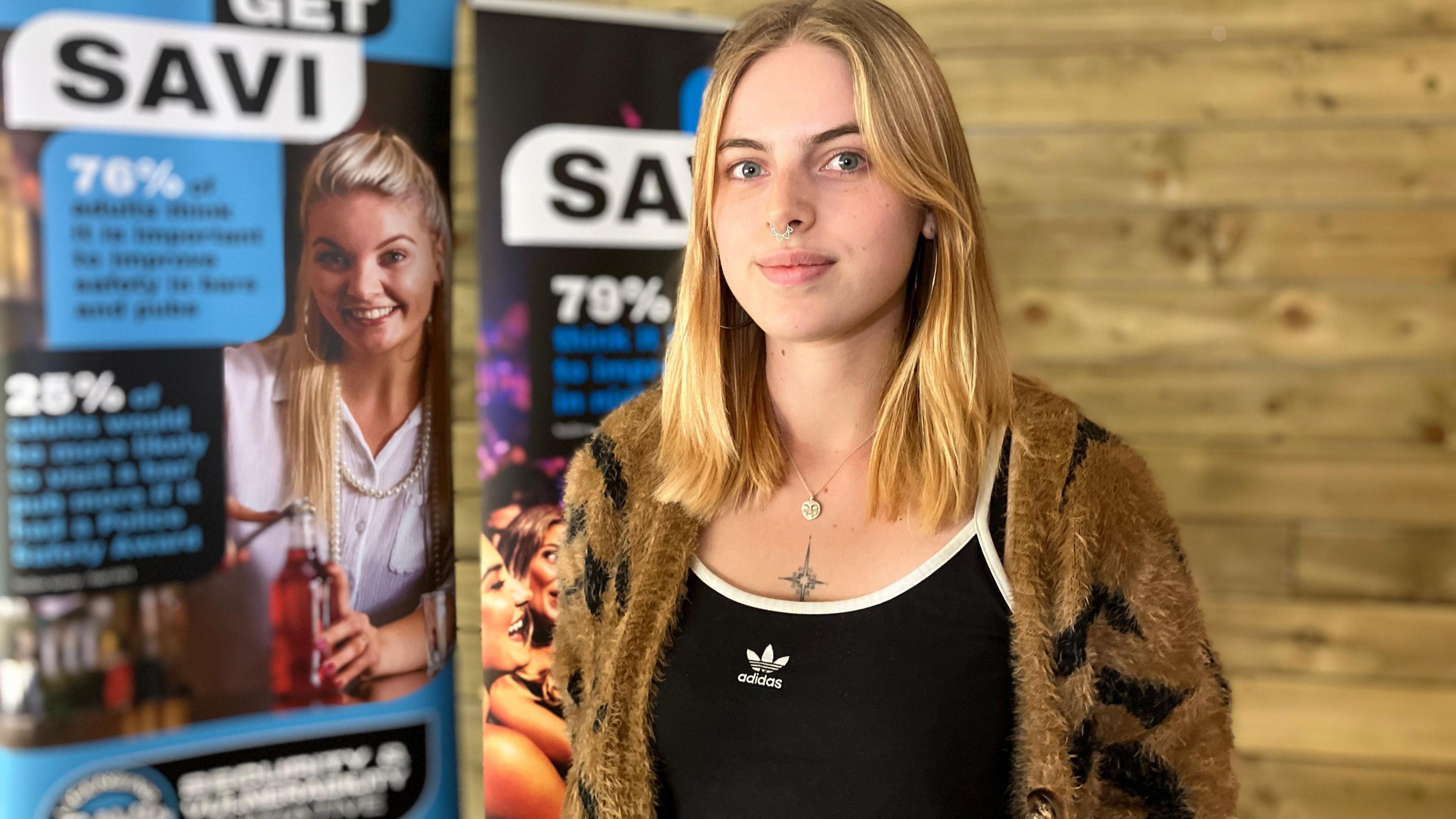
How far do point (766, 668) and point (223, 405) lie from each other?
3.64 ft

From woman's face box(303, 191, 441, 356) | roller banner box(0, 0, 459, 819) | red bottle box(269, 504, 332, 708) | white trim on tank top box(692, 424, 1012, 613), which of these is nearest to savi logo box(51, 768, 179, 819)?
roller banner box(0, 0, 459, 819)

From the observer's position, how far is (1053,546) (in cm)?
103

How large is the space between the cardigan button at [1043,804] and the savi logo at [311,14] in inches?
61.4

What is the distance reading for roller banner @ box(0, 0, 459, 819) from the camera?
5.24ft

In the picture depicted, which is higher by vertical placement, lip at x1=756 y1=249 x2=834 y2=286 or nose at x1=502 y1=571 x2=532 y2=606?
lip at x1=756 y1=249 x2=834 y2=286

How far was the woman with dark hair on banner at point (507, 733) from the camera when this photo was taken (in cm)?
191

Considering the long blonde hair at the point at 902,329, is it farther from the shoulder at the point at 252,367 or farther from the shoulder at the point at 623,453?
the shoulder at the point at 252,367

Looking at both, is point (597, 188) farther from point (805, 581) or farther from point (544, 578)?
point (805, 581)

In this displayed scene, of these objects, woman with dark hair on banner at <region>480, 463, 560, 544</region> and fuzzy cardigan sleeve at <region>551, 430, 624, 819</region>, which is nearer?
fuzzy cardigan sleeve at <region>551, 430, 624, 819</region>

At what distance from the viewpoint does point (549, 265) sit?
1901 mm

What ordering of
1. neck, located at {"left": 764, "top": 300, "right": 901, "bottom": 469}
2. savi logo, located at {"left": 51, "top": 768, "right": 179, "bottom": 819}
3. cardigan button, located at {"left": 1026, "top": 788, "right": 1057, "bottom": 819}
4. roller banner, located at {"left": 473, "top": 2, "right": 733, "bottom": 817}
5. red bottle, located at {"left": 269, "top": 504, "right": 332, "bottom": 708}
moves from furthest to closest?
roller banner, located at {"left": 473, "top": 2, "right": 733, "bottom": 817} < red bottle, located at {"left": 269, "top": 504, "right": 332, "bottom": 708} < savi logo, located at {"left": 51, "top": 768, "right": 179, "bottom": 819} < neck, located at {"left": 764, "top": 300, "right": 901, "bottom": 469} < cardigan button, located at {"left": 1026, "top": 788, "right": 1057, "bottom": 819}

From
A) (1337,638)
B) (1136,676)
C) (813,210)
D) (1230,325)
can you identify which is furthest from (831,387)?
(1337,638)

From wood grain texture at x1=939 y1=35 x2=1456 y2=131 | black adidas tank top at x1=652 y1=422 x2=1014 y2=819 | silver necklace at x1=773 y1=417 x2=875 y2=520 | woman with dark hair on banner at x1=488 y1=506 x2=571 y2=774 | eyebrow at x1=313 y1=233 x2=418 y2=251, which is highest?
wood grain texture at x1=939 y1=35 x2=1456 y2=131

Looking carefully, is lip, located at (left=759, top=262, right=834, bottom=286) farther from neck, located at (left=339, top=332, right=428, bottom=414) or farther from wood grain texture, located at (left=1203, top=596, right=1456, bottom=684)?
wood grain texture, located at (left=1203, top=596, right=1456, bottom=684)
